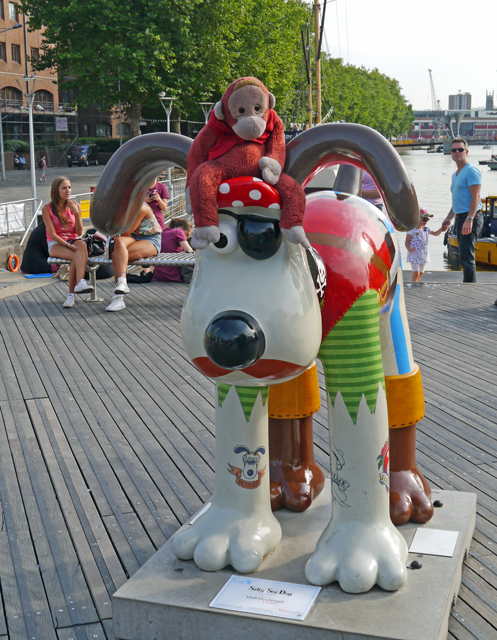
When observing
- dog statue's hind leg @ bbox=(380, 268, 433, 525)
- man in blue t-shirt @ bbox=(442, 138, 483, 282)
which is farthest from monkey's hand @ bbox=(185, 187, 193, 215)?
man in blue t-shirt @ bbox=(442, 138, 483, 282)

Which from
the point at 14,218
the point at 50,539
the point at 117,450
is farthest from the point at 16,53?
the point at 50,539

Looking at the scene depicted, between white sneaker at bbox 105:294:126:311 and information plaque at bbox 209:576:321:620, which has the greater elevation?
white sneaker at bbox 105:294:126:311

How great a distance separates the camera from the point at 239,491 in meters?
2.58

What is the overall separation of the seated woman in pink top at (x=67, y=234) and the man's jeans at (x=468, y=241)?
4378 mm

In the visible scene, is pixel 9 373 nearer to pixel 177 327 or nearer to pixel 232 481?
pixel 177 327

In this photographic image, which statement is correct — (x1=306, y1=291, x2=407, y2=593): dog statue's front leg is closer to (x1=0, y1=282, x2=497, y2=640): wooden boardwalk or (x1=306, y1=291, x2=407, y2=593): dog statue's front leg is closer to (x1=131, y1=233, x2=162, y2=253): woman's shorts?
(x1=0, y1=282, x2=497, y2=640): wooden boardwalk

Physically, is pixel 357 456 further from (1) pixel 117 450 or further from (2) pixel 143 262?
(2) pixel 143 262

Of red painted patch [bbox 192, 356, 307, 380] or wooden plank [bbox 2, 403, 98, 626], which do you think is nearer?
red painted patch [bbox 192, 356, 307, 380]

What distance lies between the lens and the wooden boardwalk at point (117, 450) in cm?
288

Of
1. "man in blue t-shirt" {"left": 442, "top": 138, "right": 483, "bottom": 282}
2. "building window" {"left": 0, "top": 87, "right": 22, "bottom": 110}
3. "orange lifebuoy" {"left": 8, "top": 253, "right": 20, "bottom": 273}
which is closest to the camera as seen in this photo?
"man in blue t-shirt" {"left": 442, "top": 138, "right": 483, "bottom": 282}

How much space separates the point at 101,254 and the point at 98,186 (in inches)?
246

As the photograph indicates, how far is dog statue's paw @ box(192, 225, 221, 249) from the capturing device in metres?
2.13

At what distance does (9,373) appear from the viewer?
18.8ft

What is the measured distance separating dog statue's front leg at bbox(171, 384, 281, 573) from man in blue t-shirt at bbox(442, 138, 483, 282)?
667cm
